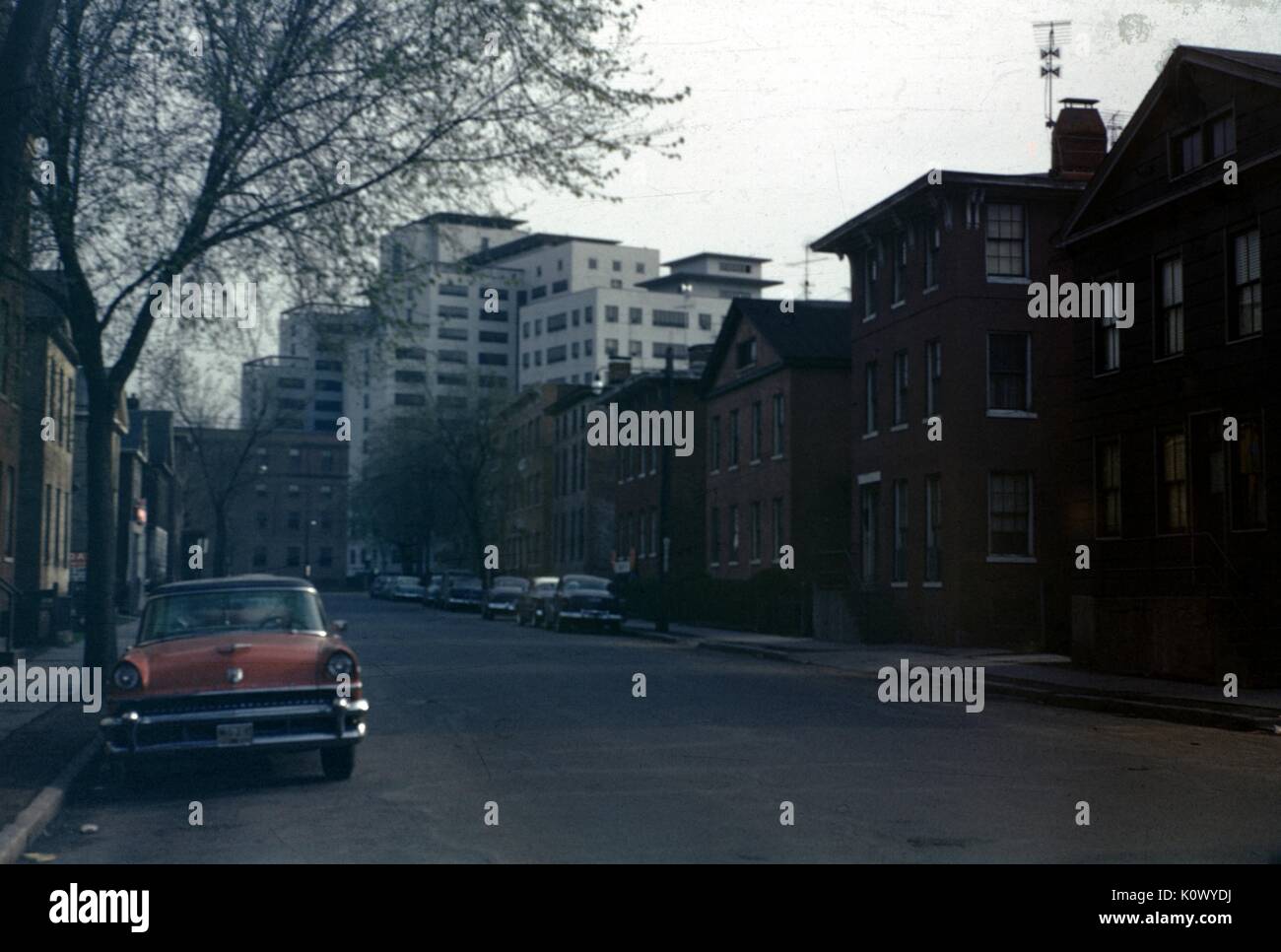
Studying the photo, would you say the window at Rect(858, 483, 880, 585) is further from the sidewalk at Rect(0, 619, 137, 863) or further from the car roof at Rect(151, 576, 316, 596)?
the car roof at Rect(151, 576, 316, 596)

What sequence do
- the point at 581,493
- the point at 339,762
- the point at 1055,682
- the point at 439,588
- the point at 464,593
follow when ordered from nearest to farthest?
the point at 339,762 → the point at 1055,682 → the point at 464,593 → the point at 439,588 → the point at 581,493

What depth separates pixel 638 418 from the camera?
213 ft

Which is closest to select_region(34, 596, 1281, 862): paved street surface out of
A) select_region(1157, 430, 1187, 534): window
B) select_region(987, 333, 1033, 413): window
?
select_region(1157, 430, 1187, 534): window

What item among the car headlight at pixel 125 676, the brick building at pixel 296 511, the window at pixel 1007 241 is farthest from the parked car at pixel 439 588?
the car headlight at pixel 125 676

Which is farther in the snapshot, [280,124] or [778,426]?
[778,426]

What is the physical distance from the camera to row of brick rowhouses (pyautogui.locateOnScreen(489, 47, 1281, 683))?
24.4 m

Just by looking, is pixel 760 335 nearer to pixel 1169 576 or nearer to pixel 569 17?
pixel 1169 576

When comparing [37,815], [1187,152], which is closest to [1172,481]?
[1187,152]

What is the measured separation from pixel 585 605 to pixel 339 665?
33394mm

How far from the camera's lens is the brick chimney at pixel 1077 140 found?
37.2m

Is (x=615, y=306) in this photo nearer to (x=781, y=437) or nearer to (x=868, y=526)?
(x=781, y=437)

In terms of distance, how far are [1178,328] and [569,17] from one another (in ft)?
43.8

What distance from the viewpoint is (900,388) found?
3903cm
